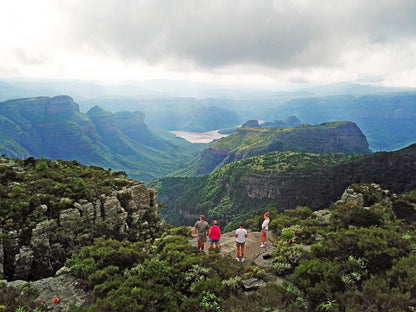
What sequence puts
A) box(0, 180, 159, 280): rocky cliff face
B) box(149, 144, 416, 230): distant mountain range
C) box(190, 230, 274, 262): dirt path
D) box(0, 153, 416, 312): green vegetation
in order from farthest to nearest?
box(149, 144, 416, 230): distant mountain range → box(190, 230, 274, 262): dirt path → box(0, 180, 159, 280): rocky cliff face → box(0, 153, 416, 312): green vegetation

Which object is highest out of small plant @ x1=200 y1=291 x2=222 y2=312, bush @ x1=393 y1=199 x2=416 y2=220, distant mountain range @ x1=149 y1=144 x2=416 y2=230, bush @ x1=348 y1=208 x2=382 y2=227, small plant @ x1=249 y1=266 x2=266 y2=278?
bush @ x1=348 y1=208 x2=382 y2=227

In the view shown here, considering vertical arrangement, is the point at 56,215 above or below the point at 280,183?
above

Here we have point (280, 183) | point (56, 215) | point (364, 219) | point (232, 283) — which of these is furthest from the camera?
point (280, 183)

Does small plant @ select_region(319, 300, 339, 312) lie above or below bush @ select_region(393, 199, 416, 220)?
above

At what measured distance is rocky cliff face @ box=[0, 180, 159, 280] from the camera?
1759 cm

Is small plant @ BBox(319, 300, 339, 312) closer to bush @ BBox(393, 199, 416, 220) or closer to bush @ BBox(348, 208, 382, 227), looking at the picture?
bush @ BBox(348, 208, 382, 227)

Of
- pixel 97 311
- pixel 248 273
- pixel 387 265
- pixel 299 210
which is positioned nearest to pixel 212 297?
pixel 248 273

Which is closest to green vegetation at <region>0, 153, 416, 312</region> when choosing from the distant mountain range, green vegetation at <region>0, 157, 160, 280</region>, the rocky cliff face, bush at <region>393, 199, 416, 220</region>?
green vegetation at <region>0, 157, 160, 280</region>

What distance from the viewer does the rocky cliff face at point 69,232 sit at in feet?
57.7

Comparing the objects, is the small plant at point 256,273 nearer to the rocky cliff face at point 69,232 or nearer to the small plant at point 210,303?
the small plant at point 210,303

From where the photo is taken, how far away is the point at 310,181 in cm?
9844

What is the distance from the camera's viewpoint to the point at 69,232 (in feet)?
66.6

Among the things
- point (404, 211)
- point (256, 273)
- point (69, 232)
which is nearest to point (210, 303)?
point (256, 273)

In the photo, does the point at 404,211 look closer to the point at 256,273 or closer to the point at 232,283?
the point at 256,273
